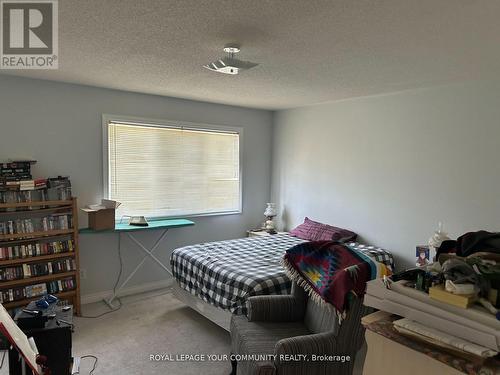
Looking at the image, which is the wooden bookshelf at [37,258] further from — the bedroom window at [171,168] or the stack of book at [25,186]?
the bedroom window at [171,168]

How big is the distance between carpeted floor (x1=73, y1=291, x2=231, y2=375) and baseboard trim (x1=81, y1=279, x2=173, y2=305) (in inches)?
3.6

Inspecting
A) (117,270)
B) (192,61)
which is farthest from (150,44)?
(117,270)

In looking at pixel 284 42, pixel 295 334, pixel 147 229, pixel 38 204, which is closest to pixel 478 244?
pixel 295 334

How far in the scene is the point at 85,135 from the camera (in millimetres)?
3758

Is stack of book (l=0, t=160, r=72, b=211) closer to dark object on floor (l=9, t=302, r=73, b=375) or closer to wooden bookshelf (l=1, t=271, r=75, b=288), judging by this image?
wooden bookshelf (l=1, t=271, r=75, b=288)

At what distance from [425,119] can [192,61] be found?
2473mm

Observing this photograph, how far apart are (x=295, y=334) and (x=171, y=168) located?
2.80m

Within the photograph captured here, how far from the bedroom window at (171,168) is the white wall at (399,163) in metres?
0.95

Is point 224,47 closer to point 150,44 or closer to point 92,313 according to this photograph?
point 150,44

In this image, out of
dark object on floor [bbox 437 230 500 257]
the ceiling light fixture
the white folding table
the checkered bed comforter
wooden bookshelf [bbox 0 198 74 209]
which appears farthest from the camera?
the white folding table

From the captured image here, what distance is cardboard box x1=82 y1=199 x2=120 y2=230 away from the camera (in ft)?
11.8

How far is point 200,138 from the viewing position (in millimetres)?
4668

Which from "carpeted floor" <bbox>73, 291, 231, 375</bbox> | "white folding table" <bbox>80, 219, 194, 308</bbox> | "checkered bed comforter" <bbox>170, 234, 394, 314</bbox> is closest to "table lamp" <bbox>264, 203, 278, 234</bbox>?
"checkered bed comforter" <bbox>170, 234, 394, 314</bbox>

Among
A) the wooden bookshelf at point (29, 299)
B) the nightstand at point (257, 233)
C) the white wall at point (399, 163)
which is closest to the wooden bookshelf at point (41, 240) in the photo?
the wooden bookshelf at point (29, 299)
